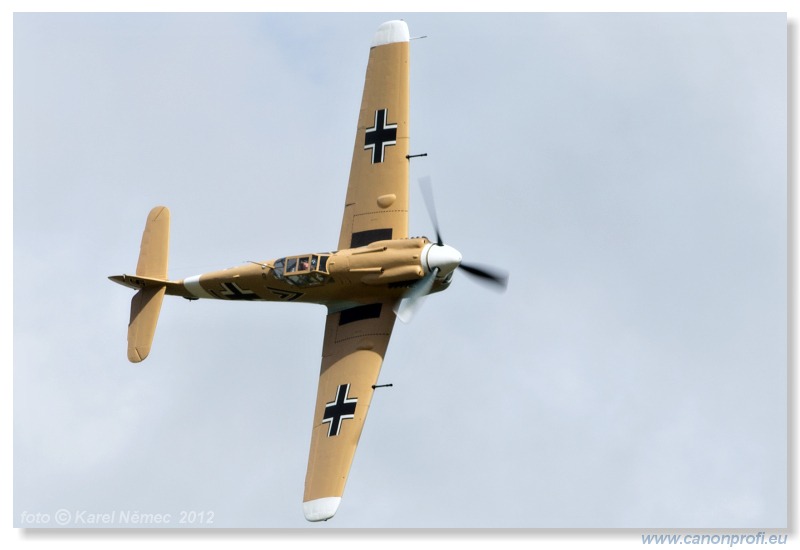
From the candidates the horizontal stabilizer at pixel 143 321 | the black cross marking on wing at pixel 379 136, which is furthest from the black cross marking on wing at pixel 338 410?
the black cross marking on wing at pixel 379 136

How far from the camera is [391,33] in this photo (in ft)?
107

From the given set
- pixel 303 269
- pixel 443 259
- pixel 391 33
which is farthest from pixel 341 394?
pixel 391 33

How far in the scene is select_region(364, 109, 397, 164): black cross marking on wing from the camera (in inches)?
1256

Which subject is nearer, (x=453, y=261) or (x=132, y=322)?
(x=453, y=261)

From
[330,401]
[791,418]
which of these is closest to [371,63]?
[330,401]

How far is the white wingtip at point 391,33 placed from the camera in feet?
107

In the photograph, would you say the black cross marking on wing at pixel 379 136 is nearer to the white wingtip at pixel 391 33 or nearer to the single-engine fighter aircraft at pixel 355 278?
the single-engine fighter aircraft at pixel 355 278

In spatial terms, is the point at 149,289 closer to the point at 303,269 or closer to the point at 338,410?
the point at 303,269

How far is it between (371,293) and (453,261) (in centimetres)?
209

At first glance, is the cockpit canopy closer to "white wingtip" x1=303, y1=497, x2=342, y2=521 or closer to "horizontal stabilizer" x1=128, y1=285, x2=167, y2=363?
"horizontal stabilizer" x1=128, y1=285, x2=167, y2=363

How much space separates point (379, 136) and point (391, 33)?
2.51 meters

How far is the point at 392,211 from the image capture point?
31125 millimetres

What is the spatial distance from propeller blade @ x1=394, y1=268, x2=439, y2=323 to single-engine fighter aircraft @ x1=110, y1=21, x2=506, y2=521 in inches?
0.8

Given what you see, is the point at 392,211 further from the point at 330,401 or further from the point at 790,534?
the point at 790,534
